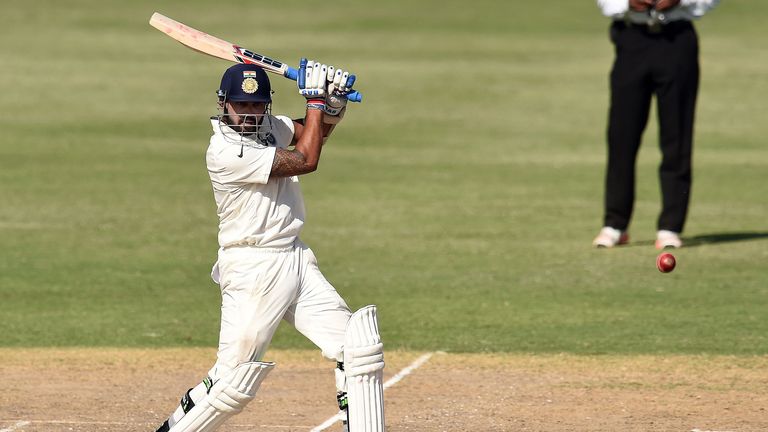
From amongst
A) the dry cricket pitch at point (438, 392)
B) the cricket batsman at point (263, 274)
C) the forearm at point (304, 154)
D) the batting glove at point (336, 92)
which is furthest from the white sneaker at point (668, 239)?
the forearm at point (304, 154)

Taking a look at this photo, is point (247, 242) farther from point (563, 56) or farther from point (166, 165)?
point (563, 56)

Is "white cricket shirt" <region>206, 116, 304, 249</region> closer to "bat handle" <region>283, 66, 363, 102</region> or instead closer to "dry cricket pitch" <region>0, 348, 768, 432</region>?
"bat handle" <region>283, 66, 363, 102</region>

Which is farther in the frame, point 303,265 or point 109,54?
point 109,54

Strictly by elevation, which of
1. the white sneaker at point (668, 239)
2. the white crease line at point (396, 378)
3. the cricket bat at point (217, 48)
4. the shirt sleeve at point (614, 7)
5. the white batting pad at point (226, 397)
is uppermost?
the shirt sleeve at point (614, 7)

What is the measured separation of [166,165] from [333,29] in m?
15.7

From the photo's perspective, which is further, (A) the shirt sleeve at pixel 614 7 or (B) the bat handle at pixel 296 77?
(A) the shirt sleeve at pixel 614 7

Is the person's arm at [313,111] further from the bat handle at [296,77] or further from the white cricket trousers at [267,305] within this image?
the white cricket trousers at [267,305]

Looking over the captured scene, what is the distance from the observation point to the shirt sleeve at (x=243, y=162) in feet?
22.9

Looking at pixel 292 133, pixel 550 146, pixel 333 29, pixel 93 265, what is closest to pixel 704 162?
pixel 550 146

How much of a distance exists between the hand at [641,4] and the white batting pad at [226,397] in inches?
285

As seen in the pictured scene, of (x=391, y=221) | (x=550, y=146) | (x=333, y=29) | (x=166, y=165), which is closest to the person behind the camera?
(x=391, y=221)

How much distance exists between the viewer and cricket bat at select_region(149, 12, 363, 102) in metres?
7.69

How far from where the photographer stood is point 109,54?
98.1ft

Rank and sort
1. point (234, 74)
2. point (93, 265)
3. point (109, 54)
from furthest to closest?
point (109, 54), point (93, 265), point (234, 74)
